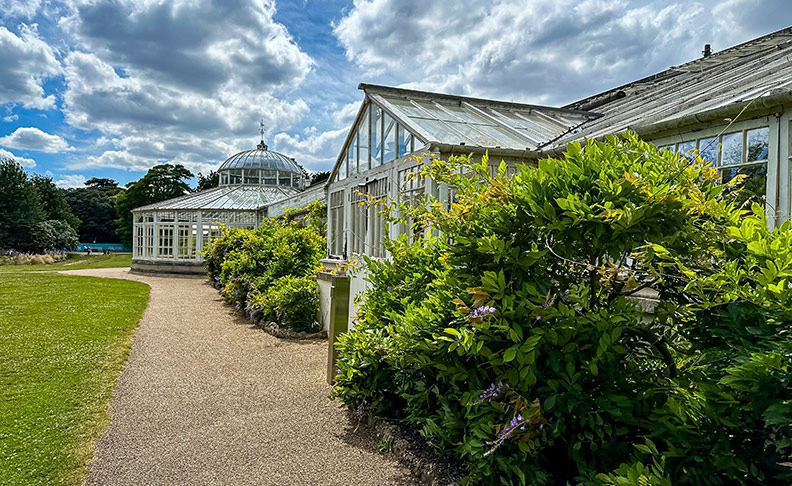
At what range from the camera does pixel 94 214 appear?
5384 cm

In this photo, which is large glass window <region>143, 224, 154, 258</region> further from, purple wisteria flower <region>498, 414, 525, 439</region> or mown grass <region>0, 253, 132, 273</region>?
purple wisteria flower <region>498, 414, 525, 439</region>

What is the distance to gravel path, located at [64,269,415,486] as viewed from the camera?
3.69 metres

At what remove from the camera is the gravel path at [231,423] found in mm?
3688

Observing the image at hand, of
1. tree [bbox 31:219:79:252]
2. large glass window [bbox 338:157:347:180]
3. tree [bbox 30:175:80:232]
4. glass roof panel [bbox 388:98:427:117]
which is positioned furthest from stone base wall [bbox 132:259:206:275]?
tree [bbox 30:175:80:232]

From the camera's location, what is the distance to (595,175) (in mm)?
2607

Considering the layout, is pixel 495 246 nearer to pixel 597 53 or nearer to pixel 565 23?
pixel 565 23

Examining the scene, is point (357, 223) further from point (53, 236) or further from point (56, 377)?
point (53, 236)

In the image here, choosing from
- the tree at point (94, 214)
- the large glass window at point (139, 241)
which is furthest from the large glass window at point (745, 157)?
the tree at point (94, 214)

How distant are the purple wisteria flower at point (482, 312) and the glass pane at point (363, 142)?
6.05 m

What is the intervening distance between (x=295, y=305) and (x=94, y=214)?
56.4 m

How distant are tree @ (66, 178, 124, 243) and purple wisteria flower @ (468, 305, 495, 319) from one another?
196 feet

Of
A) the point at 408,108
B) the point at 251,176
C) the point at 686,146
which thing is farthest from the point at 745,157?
the point at 251,176

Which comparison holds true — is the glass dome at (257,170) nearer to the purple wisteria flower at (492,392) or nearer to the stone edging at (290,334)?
the stone edging at (290,334)

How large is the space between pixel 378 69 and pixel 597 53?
5795mm
